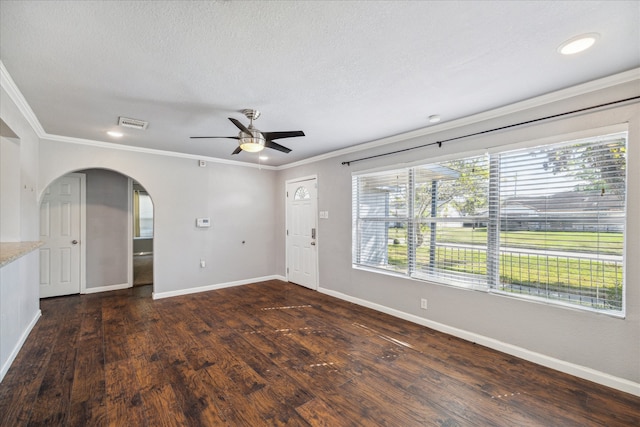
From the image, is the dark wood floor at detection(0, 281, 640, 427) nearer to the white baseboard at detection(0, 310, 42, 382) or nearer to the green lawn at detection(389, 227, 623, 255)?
the white baseboard at detection(0, 310, 42, 382)

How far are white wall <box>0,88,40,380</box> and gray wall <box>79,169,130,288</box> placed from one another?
1.47 metres

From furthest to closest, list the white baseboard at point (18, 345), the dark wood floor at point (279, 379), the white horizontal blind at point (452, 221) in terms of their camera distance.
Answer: the white horizontal blind at point (452, 221) < the white baseboard at point (18, 345) < the dark wood floor at point (279, 379)

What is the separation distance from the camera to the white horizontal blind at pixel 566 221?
2270 mm

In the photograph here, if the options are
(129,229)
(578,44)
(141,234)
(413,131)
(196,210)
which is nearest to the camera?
(578,44)

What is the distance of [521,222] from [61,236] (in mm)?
6721

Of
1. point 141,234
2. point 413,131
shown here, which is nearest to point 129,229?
point 141,234

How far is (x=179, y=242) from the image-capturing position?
4.88 m

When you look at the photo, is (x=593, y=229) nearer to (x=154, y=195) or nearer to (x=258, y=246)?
(x=258, y=246)

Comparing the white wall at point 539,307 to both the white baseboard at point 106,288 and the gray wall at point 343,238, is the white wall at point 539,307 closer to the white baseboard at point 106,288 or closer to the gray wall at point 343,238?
the gray wall at point 343,238

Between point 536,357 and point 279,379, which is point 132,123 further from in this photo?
point 536,357

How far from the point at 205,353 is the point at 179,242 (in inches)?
103

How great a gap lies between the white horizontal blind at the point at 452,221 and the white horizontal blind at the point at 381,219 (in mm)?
226

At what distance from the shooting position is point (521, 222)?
2746 millimetres

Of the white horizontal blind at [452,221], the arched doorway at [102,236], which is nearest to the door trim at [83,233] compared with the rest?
the arched doorway at [102,236]
